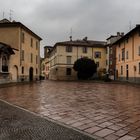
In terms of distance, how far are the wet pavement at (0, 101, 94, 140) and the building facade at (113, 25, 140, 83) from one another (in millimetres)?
24897

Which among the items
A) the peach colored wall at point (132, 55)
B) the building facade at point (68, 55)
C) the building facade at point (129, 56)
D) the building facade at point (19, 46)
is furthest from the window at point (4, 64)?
the building facade at point (68, 55)

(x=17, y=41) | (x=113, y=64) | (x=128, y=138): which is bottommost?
(x=128, y=138)

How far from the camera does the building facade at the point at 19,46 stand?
98.3 ft

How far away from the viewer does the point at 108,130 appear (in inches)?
215

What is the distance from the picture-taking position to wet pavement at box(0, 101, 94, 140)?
15.9 ft

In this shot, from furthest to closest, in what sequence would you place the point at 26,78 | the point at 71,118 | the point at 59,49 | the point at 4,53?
the point at 59,49 < the point at 26,78 < the point at 4,53 < the point at 71,118

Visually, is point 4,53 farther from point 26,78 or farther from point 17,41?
point 26,78

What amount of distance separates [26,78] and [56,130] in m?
29.2

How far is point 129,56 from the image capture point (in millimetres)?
33875

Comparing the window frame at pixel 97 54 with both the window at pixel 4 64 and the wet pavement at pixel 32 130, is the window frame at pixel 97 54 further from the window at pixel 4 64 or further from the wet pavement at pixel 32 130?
the wet pavement at pixel 32 130

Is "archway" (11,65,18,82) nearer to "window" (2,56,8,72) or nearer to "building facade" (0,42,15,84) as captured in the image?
"building facade" (0,42,15,84)

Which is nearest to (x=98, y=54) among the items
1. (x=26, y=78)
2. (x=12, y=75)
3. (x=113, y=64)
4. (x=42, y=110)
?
(x=113, y=64)

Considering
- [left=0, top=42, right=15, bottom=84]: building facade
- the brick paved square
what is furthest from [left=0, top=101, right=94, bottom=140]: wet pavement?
[left=0, top=42, right=15, bottom=84]: building facade

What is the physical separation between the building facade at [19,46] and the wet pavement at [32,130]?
74.0 ft
